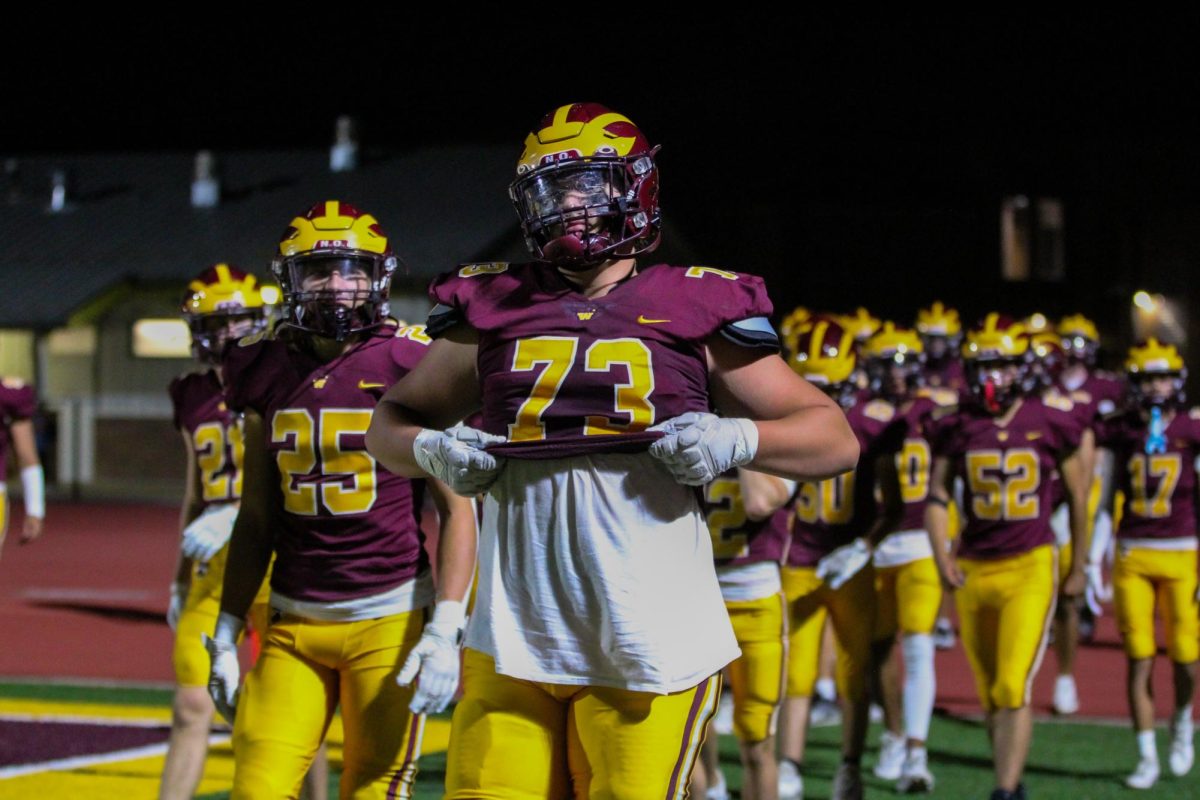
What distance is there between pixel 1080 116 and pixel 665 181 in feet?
24.4

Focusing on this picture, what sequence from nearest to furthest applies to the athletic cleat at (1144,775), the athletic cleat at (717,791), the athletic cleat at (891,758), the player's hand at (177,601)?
the player's hand at (177,601) → the athletic cleat at (717,791) → the athletic cleat at (1144,775) → the athletic cleat at (891,758)

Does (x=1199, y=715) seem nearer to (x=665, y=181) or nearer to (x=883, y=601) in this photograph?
(x=883, y=601)

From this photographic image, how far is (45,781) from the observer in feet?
23.8

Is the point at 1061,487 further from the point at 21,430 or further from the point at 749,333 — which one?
the point at 749,333

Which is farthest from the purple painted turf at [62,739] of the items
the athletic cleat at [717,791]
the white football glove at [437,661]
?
the white football glove at [437,661]

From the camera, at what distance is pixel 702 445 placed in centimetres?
324

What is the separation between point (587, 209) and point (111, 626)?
995cm

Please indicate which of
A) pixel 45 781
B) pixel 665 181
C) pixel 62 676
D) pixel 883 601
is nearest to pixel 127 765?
pixel 45 781

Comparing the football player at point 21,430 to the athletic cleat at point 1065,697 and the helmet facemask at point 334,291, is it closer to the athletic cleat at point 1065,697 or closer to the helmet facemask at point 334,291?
the helmet facemask at point 334,291

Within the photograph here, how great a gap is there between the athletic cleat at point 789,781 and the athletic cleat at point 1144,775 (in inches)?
59.9

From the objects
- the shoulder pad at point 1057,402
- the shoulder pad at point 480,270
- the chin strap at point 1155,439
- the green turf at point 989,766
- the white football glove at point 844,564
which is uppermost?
the shoulder pad at point 480,270

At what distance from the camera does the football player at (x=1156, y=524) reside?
8.11 meters

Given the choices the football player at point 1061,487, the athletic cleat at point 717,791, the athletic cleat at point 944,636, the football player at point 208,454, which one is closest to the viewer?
the football player at point 208,454

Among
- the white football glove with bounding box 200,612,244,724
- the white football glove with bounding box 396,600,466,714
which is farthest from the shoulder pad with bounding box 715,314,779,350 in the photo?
the white football glove with bounding box 200,612,244,724
